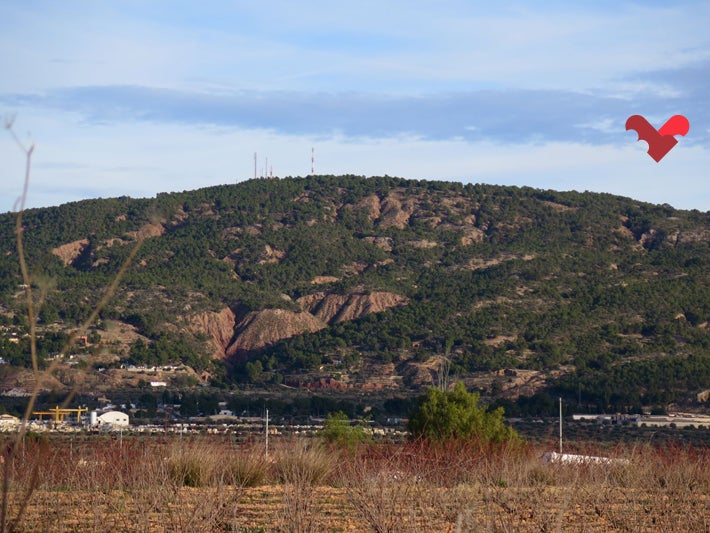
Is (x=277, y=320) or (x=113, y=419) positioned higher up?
(x=277, y=320)

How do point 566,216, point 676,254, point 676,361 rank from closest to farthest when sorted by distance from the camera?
point 676,361
point 676,254
point 566,216

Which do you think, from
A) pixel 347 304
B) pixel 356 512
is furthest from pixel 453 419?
pixel 347 304

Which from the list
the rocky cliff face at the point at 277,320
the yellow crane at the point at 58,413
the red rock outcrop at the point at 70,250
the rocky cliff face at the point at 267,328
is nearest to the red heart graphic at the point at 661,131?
the yellow crane at the point at 58,413

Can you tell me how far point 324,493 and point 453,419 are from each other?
42.0 feet

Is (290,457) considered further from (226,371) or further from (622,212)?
(622,212)

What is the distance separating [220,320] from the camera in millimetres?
81812

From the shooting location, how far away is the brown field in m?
12.6

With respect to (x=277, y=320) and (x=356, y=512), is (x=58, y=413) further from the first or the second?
(x=277, y=320)

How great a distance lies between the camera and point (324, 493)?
19.2 meters

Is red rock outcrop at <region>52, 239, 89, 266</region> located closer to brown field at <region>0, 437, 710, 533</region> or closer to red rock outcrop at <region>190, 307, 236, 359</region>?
red rock outcrop at <region>190, 307, 236, 359</region>

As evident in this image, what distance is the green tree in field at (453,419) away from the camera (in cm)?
3033

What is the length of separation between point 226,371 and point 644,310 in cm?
2919

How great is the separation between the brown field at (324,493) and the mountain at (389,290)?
92.6 feet

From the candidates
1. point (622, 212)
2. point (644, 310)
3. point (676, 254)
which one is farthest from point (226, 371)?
point (622, 212)
